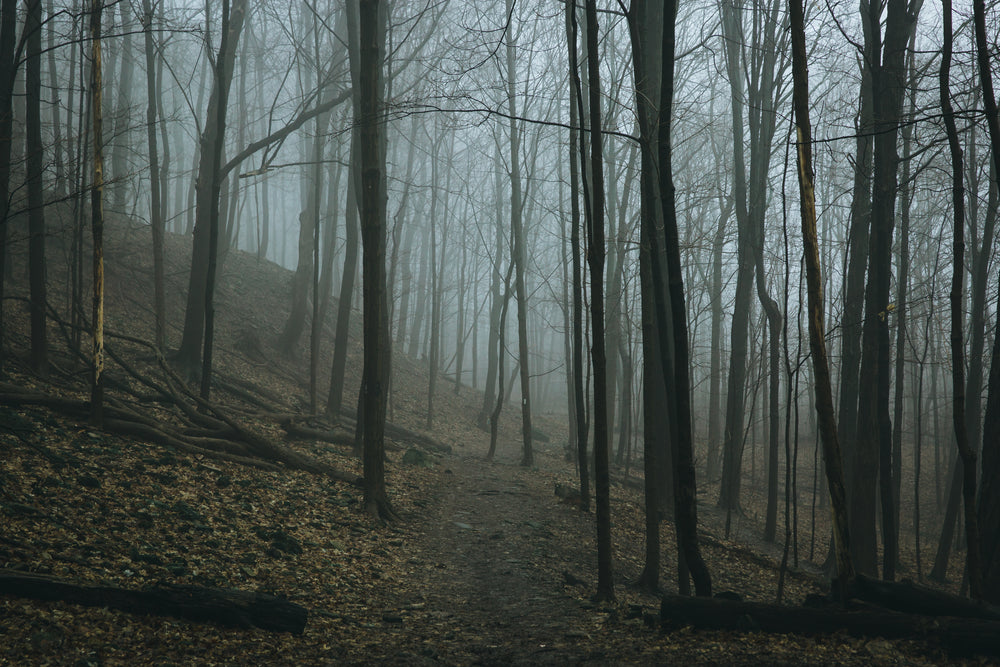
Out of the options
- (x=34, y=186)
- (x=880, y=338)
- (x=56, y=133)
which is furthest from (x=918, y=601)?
(x=56, y=133)

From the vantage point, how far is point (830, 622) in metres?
4.24

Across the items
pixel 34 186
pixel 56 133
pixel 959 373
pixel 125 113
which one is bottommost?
pixel 959 373

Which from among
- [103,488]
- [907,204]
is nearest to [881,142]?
[907,204]

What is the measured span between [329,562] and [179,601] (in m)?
2.23

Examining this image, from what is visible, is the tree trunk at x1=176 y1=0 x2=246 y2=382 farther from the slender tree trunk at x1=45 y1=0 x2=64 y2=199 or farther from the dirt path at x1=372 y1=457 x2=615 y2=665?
the dirt path at x1=372 y1=457 x2=615 y2=665

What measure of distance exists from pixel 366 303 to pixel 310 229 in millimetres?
13120

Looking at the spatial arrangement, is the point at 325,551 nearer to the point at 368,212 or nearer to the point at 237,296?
the point at 368,212

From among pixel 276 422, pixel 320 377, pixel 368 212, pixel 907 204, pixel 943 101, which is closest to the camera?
pixel 943 101

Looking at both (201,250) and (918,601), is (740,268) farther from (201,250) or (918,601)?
(201,250)

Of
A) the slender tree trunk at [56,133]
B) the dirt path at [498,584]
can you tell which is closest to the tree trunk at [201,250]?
the slender tree trunk at [56,133]

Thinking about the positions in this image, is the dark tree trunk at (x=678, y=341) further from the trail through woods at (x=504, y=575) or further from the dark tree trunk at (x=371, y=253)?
the dark tree trunk at (x=371, y=253)

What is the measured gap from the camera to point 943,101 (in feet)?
17.3

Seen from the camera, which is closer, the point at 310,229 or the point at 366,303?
the point at 366,303

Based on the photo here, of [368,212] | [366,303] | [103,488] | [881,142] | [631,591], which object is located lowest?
[631,591]
